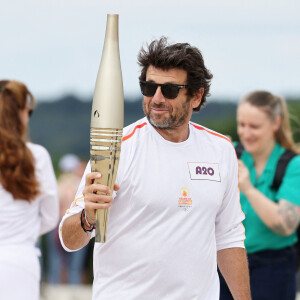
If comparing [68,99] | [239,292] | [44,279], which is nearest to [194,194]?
[239,292]

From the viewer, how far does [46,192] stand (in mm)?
6164

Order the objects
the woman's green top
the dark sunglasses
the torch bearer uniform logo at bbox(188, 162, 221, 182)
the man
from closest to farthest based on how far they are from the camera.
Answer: the man < the dark sunglasses < the torch bearer uniform logo at bbox(188, 162, 221, 182) < the woman's green top

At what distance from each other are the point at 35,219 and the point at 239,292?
2.19 m

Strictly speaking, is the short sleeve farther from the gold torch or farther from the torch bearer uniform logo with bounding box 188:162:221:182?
the gold torch

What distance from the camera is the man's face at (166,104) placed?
411 cm

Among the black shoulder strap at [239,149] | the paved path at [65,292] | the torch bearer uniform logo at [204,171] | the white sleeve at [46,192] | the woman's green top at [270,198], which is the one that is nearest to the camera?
the torch bearer uniform logo at [204,171]

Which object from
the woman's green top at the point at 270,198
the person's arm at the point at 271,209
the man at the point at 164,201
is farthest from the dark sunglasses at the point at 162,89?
the woman's green top at the point at 270,198

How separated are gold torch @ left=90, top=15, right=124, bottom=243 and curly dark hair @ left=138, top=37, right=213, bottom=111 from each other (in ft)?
2.64

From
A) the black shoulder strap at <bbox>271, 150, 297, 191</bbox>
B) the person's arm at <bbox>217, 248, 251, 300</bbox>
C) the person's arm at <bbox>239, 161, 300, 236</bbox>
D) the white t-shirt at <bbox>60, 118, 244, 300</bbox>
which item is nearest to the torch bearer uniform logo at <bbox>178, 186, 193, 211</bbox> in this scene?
the white t-shirt at <bbox>60, 118, 244, 300</bbox>

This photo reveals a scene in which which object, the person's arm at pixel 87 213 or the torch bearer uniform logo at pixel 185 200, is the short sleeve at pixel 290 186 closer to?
the torch bearer uniform logo at pixel 185 200

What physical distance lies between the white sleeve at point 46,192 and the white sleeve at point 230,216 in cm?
199

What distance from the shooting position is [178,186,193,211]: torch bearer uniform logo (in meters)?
4.07

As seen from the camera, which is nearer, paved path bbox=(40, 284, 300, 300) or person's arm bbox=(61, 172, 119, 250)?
person's arm bbox=(61, 172, 119, 250)

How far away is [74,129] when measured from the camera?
47.3 ft
